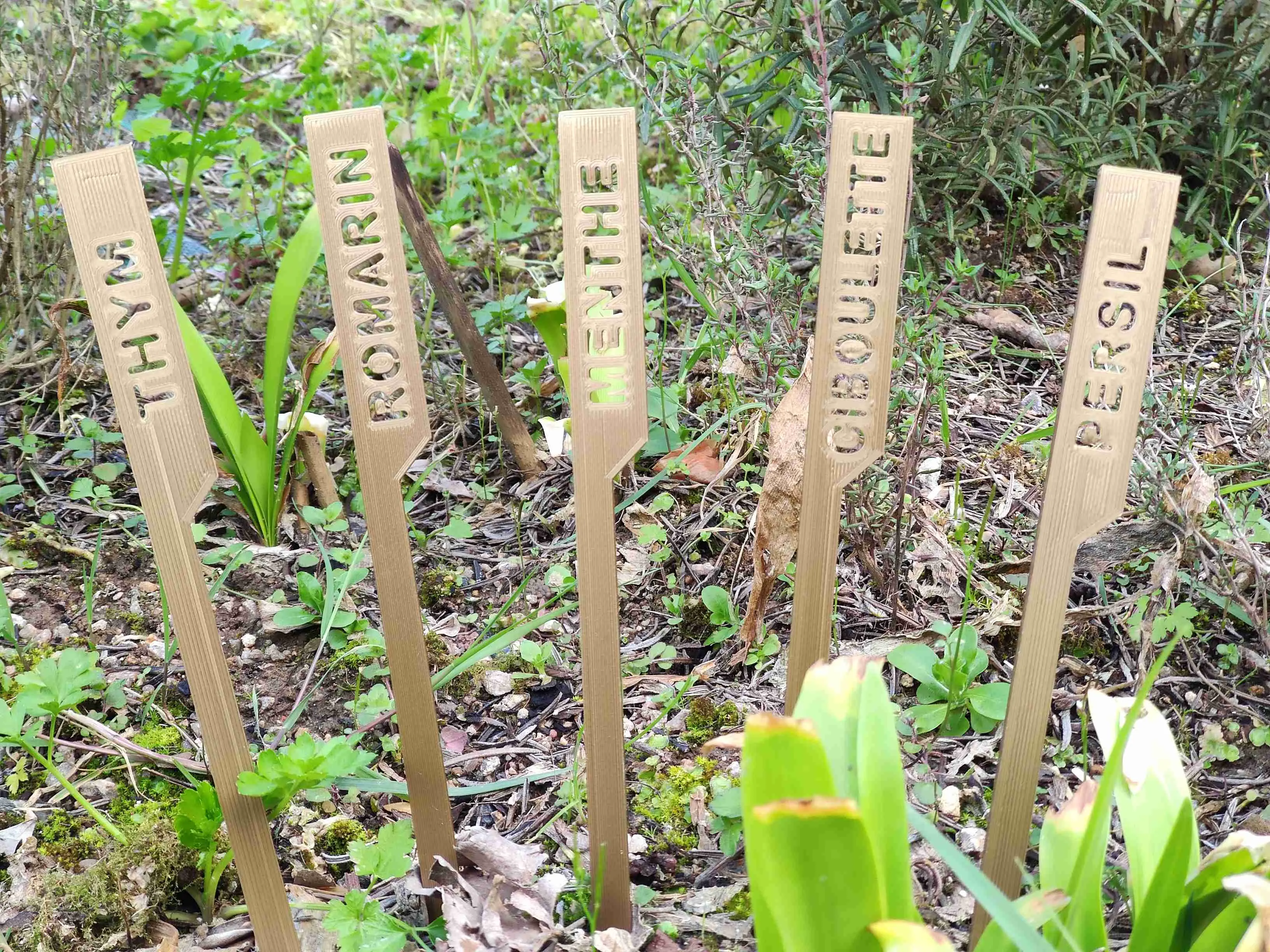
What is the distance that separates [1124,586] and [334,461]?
1435 millimetres

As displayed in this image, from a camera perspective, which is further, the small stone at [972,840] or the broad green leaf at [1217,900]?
the small stone at [972,840]

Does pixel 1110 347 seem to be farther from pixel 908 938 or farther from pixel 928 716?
pixel 928 716

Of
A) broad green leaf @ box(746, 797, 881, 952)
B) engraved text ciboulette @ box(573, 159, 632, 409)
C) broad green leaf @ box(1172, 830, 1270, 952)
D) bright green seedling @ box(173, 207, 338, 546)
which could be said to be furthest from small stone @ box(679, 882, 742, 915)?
bright green seedling @ box(173, 207, 338, 546)

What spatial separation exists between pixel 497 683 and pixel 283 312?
0.73 m

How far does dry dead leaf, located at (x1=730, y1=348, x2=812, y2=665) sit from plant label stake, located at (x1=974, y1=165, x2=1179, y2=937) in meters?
0.46

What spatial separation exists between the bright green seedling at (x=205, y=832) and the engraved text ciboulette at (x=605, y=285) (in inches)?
24.5

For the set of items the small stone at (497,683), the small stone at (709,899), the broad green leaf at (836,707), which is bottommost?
the small stone at (709,899)

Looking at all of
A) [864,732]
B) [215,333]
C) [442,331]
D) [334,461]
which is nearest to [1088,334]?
[864,732]

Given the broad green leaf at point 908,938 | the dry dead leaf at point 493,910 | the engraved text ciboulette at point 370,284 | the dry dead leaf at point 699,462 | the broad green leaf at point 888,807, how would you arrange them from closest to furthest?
the broad green leaf at point 908,938, the broad green leaf at point 888,807, the engraved text ciboulette at point 370,284, the dry dead leaf at point 493,910, the dry dead leaf at point 699,462

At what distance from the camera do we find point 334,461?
2.00 meters

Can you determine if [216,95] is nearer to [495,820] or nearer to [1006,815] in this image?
[495,820]

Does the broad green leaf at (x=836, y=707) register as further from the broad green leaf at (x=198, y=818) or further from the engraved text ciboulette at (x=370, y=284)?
the broad green leaf at (x=198, y=818)

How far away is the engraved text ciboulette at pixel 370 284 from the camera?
94 cm

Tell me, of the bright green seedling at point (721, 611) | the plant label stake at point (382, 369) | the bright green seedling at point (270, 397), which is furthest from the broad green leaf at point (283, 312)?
the bright green seedling at point (721, 611)
